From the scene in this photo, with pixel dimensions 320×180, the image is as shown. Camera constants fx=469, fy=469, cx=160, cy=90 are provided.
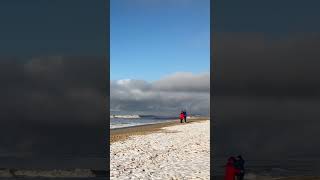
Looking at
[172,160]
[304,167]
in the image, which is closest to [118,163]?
[172,160]

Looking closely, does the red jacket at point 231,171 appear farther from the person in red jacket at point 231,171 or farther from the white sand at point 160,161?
the white sand at point 160,161

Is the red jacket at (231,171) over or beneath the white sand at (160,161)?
over

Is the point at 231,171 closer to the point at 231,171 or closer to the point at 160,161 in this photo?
the point at 231,171

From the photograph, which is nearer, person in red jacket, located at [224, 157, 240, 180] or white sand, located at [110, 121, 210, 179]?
person in red jacket, located at [224, 157, 240, 180]

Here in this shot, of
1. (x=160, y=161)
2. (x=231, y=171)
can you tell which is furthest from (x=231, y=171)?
(x=160, y=161)

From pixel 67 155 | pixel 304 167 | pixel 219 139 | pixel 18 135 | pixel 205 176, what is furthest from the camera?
pixel 219 139

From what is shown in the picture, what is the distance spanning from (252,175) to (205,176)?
2156mm

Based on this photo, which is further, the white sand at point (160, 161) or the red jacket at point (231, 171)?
the white sand at point (160, 161)

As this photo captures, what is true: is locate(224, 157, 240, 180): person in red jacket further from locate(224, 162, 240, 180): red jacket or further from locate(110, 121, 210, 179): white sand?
locate(110, 121, 210, 179): white sand

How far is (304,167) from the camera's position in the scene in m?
24.0

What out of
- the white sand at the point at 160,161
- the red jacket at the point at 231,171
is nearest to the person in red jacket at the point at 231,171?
the red jacket at the point at 231,171

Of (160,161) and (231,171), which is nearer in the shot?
(231,171)

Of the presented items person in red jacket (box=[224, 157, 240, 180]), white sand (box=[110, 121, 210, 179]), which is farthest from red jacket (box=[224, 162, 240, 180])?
white sand (box=[110, 121, 210, 179])

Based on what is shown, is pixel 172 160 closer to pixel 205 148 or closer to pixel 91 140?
pixel 205 148
